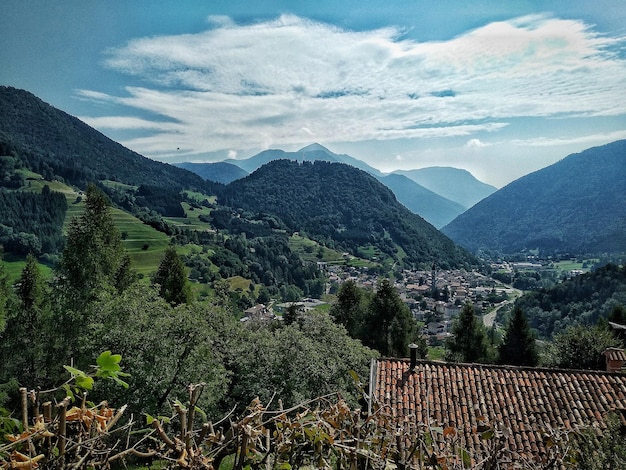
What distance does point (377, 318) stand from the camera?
110 feet

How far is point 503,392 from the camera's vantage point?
10.8 meters

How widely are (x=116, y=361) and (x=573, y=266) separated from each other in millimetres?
188072

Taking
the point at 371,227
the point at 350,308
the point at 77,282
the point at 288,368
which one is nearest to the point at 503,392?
the point at 288,368

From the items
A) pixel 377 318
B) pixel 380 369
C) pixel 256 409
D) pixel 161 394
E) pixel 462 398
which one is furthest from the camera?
pixel 377 318

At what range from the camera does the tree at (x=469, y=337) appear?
32.2 meters

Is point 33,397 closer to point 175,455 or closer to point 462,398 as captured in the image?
point 175,455

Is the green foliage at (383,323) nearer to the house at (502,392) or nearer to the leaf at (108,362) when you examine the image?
the house at (502,392)

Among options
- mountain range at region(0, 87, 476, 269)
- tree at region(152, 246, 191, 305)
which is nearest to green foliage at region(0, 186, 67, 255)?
mountain range at region(0, 87, 476, 269)

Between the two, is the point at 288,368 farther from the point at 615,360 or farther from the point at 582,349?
the point at 582,349

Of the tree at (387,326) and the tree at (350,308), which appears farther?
the tree at (350,308)

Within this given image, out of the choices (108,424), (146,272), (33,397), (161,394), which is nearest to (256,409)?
(108,424)

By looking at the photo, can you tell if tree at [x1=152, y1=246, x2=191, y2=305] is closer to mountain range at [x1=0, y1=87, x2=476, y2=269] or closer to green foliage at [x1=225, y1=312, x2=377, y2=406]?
green foliage at [x1=225, y1=312, x2=377, y2=406]

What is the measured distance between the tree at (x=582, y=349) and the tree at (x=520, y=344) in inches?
197

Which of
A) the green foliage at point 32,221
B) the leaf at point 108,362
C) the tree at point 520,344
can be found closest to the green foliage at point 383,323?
the tree at point 520,344
